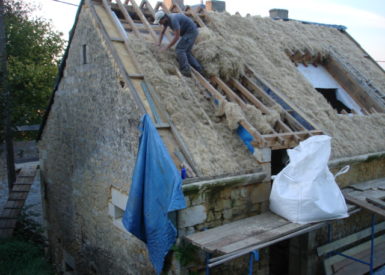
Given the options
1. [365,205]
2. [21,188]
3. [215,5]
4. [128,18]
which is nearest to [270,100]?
[365,205]

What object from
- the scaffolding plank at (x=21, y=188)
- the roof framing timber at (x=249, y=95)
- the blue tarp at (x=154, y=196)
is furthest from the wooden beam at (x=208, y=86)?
the scaffolding plank at (x=21, y=188)

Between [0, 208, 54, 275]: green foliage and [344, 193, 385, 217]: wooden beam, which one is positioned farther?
[0, 208, 54, 275]: green foliage

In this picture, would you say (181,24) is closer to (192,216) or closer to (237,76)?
(237,76)

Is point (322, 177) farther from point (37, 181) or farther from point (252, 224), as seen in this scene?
point (37, 181)

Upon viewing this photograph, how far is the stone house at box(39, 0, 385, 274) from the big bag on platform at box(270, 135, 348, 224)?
24 cm

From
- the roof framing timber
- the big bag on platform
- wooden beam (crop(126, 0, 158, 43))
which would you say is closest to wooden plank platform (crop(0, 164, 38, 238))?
the roof framing timber

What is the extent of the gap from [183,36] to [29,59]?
12.4 meters

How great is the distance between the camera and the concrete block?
4.77 meters

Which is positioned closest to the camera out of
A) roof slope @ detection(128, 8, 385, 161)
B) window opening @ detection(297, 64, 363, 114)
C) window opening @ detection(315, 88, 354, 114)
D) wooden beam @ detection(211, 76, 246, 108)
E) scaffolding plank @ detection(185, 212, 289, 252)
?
scaffolding plank @ detection(185, 212, 289, 252)

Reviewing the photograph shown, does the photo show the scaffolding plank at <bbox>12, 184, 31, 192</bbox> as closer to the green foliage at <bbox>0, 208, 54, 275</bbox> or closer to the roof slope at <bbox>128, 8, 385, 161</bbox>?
the green foliage at <bbox>0, 208, 54, 275</bbox>

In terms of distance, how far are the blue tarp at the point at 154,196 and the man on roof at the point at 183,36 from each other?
1.73 meters

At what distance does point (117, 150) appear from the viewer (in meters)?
6.01

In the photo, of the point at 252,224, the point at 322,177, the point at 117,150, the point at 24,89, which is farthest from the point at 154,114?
the point at 24,89

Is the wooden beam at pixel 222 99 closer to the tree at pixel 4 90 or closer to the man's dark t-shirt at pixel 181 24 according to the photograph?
the man's dark t-shirt at pixel 181 24
